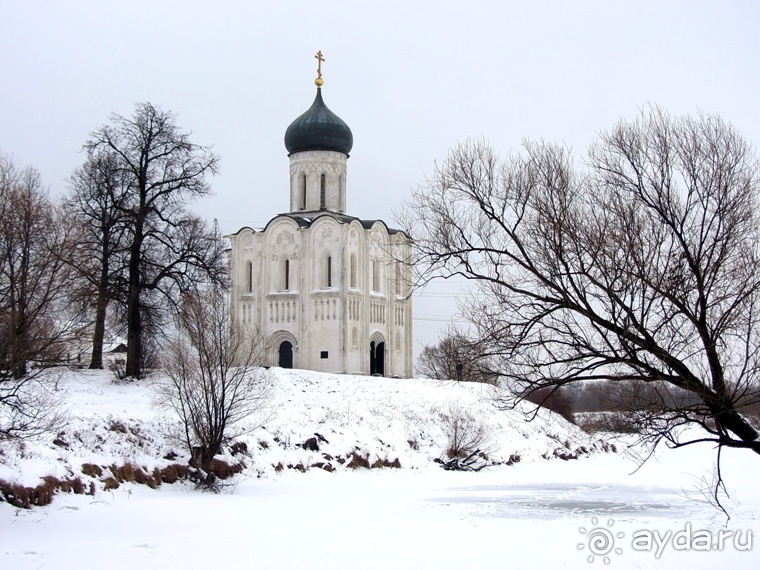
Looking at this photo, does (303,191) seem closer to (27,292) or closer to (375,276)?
(375,276)

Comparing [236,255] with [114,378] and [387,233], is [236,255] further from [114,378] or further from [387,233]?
[114,378]

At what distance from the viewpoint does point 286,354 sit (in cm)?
3788

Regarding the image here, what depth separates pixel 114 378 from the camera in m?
28.2

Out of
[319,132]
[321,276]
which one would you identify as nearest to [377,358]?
[321,276]

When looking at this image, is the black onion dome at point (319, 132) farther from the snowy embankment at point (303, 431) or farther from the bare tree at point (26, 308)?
the bare tree at point (26, 308)

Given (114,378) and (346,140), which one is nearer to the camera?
(114,378)

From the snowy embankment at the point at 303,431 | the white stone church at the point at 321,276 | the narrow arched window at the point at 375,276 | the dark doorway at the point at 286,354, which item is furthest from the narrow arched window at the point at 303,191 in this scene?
the snowy embankment at the point at 303,431

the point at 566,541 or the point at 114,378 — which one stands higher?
the point at 114,378

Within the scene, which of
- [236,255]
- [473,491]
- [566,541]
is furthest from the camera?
[236,255]

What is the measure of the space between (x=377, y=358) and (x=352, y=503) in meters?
21.2

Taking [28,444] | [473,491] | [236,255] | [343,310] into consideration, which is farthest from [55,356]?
[236,255]

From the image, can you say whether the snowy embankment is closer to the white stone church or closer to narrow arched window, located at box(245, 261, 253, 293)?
the white stone church

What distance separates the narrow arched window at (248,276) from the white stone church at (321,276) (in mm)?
42

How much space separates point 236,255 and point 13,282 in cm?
2427
